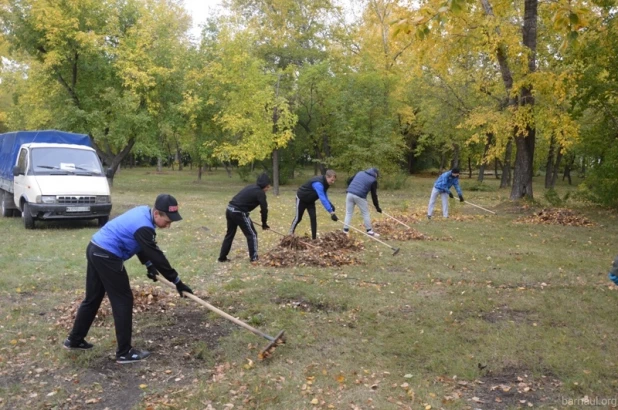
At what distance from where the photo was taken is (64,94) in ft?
82.9

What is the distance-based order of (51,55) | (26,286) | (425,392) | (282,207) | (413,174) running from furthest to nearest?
(413,174)
(51,55)
(282,207)
(26,286)
(425,392)

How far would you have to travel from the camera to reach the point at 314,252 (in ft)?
31.5

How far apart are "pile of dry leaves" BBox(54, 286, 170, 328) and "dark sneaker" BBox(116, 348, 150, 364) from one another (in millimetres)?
1114

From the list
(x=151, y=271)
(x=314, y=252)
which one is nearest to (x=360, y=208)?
(x=314, y=252)

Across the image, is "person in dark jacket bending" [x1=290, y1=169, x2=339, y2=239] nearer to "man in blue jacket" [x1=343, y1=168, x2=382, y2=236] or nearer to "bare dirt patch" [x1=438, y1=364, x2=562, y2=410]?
"man in blue jacket" [x1=343, y1=168, x2=382, y2=236]

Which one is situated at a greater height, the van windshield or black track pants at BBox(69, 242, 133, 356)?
the van windshield

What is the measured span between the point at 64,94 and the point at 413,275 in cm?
2317

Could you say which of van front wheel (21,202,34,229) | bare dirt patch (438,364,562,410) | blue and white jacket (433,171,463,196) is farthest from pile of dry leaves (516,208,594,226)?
van front wheel (21,202,34,229)

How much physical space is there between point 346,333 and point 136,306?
2.86m

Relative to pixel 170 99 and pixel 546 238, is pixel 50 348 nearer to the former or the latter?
pixel 546 238

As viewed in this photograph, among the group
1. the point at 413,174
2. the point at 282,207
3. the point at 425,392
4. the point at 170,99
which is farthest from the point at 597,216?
the point at 413,174

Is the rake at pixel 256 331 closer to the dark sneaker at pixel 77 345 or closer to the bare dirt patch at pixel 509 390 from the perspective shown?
the dark sneaker at pixel 77 345

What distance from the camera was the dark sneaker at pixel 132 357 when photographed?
17.0 feet

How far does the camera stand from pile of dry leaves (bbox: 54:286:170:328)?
243 inches
